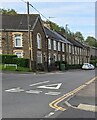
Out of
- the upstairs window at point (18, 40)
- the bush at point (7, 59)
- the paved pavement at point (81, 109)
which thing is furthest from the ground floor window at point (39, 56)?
the paved pavement at point (81, 109)

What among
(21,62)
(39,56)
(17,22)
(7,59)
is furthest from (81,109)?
(39,56)

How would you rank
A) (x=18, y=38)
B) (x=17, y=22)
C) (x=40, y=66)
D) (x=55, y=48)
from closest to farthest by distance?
(x=18, y=38)
(x=40, y=66)
(x=17, y=22)
(x=55, y=48)

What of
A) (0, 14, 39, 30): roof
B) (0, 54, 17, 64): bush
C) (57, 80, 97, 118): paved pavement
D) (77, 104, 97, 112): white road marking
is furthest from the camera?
(0, 14, 39, 30): roof

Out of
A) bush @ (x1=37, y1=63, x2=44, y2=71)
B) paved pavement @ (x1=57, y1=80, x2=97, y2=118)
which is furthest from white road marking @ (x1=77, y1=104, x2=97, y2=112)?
bush @ (x1=37, y1=63, x2=44, y2=71)

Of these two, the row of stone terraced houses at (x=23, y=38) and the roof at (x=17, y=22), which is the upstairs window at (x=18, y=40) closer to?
the row of stone terraced houses at (x=23, y=38)

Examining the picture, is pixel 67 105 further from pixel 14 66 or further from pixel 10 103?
pixel 14 66

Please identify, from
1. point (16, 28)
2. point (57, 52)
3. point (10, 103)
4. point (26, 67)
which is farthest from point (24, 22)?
point (10, 103)

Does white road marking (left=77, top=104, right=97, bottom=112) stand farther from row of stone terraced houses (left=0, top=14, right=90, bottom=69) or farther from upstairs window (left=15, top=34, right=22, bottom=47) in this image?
upstairs window (left=15, top=34, right=22, bottom=47)

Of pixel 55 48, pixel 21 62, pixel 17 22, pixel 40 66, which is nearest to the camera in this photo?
pixel 21 62

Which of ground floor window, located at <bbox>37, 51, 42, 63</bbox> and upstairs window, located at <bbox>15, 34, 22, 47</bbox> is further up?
upstairs window, located at <bbox>15, 34, 22, 47</bbox>

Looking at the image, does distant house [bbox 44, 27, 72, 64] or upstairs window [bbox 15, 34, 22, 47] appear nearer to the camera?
upstairs window [bbox 15, 34, 22, 47]

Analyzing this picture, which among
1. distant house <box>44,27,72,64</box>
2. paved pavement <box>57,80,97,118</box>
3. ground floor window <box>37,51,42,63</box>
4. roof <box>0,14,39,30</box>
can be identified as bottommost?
paved pavement <box>57,80,97,118</box>

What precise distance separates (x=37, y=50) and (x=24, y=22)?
4827mm

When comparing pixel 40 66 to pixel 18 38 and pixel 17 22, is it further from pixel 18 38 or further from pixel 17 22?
pixel 17 22
